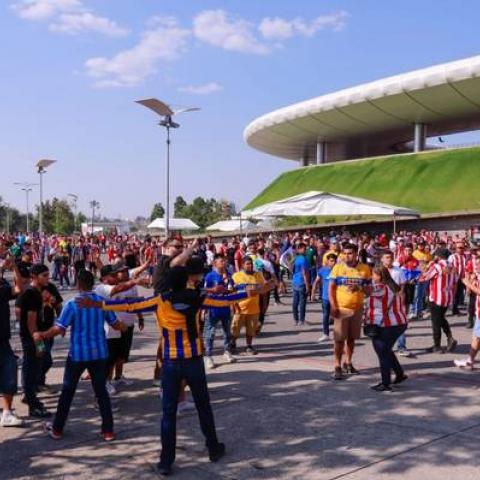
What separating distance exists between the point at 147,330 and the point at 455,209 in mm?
36400

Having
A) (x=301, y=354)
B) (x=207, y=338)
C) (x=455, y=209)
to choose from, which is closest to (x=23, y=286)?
(x=207, y=338)

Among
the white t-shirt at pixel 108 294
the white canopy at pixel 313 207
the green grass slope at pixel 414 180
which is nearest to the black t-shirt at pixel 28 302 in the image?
the white t-shirt at pixel 108 294

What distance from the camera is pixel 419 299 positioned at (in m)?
13.8

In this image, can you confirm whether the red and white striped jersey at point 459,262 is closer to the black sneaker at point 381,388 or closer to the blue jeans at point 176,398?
the black sneaker at point 381,388

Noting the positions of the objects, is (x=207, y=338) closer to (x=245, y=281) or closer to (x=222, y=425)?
(x=245, y=281)

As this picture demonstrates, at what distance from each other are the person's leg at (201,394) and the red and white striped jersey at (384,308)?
317 centimetres

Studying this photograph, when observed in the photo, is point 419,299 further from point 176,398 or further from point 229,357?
point 176,398

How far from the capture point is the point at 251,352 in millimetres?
9758

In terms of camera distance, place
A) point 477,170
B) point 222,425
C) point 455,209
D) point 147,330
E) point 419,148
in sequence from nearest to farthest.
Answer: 1. point 222,425
2. point 147,330
3. point 455,209
4. point 477,170
5. point 419,148

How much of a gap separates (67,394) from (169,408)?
1270mm

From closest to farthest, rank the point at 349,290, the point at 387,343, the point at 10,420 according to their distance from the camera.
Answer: the point at 10,420
the point at 387,343
the point at 349,290

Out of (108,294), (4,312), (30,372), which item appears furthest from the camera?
(108,294)

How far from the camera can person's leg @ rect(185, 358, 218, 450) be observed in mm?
5027

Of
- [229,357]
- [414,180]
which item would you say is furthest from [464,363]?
[414,180]
